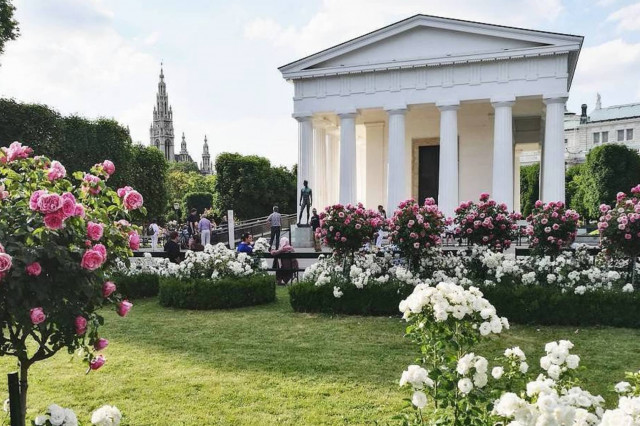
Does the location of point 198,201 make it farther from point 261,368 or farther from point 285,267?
point 261,368

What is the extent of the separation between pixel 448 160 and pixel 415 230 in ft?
48.1

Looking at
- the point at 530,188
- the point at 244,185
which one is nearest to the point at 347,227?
the point at 244,185

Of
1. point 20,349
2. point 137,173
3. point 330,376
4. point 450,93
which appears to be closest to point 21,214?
point 20,349

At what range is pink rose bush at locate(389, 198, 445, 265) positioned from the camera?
11.2m

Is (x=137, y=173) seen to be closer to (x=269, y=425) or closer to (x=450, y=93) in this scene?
(x=450, y=93)

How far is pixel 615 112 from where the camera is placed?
85.1 m

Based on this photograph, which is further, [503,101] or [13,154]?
[503,101]

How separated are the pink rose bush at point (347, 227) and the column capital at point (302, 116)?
16.0m

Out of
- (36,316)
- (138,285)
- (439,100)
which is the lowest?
(138,285)

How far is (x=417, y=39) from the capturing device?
84.6 ft

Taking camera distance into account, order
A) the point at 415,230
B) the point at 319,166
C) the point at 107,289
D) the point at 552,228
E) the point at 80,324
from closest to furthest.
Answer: the point at 80,324, the point at 107,289, the point at 415,230, the point at 552,228, the point at 319,166

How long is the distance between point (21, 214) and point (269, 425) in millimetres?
2967

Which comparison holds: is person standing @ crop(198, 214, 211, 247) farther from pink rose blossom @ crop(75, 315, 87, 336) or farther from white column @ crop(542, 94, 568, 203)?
pink rose blossom @ crop(75, 315, 87, 336)

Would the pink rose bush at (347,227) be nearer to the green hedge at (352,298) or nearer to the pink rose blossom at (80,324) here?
the green hedge at (352,298)
